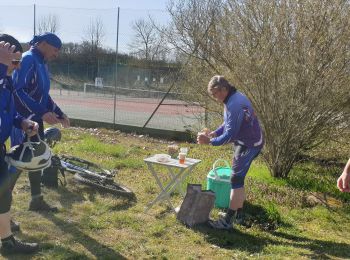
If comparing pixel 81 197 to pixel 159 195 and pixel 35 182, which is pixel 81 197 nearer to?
pixel 35 182

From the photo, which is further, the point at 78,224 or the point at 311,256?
the point at 78,224

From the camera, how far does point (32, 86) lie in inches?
193

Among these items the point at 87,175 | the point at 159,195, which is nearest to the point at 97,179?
the point at 87,175

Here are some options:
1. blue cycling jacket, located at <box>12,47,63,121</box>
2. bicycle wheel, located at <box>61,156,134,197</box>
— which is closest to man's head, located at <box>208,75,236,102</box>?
blue cycling jacket, located at <box>12,47,63,121</box>

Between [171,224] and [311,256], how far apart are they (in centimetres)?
158

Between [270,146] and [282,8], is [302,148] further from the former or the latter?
[282,8]

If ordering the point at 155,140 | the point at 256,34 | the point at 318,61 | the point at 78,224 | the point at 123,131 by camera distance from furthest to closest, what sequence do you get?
the point at 123,131 → the point at 155,140 → the point at 256,34 → the point at 318,61 → the point at 78,224

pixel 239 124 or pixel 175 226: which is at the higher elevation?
pixel 239 124

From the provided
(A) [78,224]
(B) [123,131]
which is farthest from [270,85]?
(B) [123,131]

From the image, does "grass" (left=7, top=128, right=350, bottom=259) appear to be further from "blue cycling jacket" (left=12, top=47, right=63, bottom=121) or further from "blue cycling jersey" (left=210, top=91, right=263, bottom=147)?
"blue cycling jacket" (left=12, top=47, right=63, bottom=121)

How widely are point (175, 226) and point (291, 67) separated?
10.4ft

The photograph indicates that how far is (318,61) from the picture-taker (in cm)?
666

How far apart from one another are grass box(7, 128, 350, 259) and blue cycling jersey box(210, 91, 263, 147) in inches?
41.5

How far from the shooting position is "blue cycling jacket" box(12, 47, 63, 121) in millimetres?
4801
